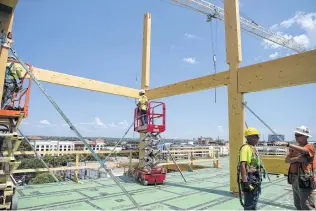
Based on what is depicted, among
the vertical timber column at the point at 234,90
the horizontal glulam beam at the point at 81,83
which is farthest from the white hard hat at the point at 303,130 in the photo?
the horizontal glulam beam at the point at 81,83

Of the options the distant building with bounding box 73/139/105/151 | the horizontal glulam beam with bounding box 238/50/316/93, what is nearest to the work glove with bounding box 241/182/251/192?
the distant building with bounding box 73/139/105/151

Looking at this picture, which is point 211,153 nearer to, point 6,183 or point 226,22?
point 226,22

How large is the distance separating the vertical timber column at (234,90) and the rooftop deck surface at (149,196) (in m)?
0.89

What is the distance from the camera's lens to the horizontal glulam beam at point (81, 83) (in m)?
6.84

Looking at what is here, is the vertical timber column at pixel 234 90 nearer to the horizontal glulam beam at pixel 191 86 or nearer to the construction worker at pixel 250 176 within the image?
the horizontal glulam beam at pixel 191 86

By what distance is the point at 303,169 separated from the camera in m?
3.27

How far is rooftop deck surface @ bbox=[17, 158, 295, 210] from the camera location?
4.68m

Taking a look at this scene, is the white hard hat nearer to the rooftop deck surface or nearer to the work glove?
the work glove

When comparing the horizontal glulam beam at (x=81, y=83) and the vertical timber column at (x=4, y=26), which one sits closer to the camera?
the vertical timber column at (x=4, y=26)

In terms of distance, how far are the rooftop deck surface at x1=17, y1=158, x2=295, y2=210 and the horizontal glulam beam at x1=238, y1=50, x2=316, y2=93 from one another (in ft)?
9.10

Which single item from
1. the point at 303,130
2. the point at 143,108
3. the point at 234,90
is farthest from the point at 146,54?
the point at 303,130

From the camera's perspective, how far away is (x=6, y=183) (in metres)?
3.26

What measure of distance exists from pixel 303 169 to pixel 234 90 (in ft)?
10.1

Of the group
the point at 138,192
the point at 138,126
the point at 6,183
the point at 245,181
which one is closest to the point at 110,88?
the point at 138,126
